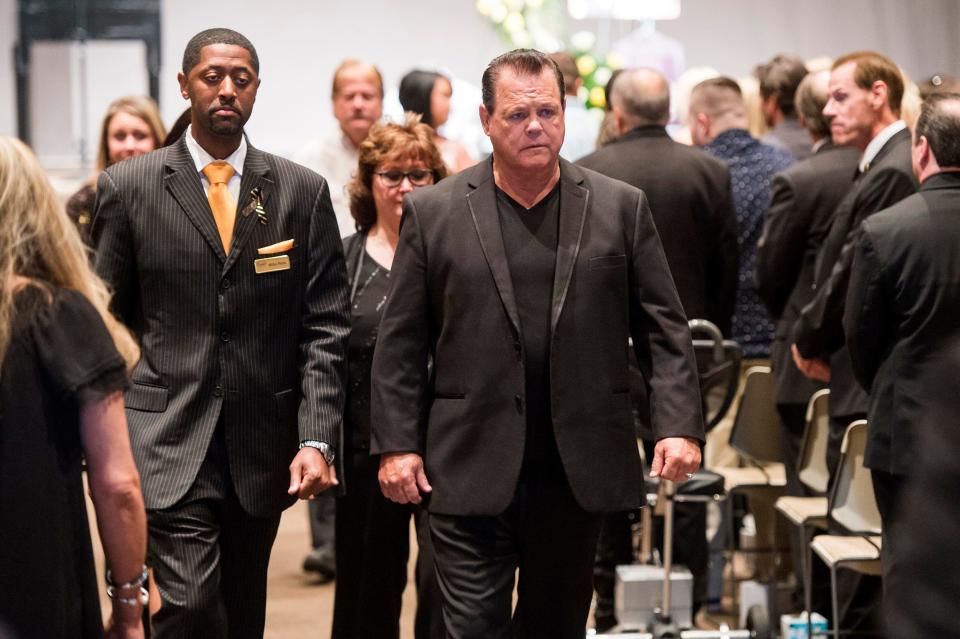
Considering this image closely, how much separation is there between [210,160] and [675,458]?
1.32 m

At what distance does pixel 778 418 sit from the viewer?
570cm

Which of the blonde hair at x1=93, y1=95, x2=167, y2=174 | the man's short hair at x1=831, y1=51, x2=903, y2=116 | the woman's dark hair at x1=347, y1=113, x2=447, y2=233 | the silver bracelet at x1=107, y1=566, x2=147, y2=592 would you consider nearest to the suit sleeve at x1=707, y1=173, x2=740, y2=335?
the man's short hair at x1=831, y1=51, x2=903, y2=116

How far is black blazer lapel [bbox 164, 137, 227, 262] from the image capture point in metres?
3.49

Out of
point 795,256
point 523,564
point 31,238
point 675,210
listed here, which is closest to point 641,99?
point 675,210

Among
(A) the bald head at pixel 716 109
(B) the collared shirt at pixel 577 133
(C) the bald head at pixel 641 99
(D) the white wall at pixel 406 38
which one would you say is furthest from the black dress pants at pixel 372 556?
(D) the white wall at pixel 406 38

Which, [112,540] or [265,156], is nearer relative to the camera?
[112,540]

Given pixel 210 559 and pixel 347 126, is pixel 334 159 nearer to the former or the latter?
pixel 347 126

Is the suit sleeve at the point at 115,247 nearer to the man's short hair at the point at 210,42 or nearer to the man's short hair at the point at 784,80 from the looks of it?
the man's short hair at the point at 210,42

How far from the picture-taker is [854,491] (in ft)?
15.1

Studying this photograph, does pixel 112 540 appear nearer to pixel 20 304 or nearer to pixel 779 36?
pixel 20 304

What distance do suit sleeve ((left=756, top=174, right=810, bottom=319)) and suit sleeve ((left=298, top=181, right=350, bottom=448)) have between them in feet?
7.57

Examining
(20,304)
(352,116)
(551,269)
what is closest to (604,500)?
(551,269)

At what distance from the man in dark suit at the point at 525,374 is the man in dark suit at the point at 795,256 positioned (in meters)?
2.01

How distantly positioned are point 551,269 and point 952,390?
1118mm
